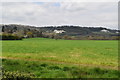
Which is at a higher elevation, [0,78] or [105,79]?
[0,78]

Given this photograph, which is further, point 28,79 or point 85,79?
point 85,79

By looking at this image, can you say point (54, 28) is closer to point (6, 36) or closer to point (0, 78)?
point (6, 36)

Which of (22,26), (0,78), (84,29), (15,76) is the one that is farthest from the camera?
(84,29)

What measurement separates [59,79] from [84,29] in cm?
17563

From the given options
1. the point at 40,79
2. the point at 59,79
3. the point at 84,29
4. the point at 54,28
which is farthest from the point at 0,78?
the point at 54,28

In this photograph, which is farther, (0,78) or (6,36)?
(6,36)

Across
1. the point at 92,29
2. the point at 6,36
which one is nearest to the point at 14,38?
the point at 6,36

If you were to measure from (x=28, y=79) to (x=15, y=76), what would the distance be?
63 cm

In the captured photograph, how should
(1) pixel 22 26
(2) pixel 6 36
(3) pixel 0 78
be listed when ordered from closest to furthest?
(3) pixel 0 78, (2) pixel 6 36, (1) pixel 22 26

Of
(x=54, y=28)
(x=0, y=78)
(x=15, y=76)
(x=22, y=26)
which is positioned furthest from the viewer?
(x=54, y=28)

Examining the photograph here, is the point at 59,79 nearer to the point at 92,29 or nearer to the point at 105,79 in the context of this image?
the point at 105,79

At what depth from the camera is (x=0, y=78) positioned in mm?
6727

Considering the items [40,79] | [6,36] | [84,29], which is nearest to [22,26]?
[84,29]

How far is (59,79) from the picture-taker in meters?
8.46
